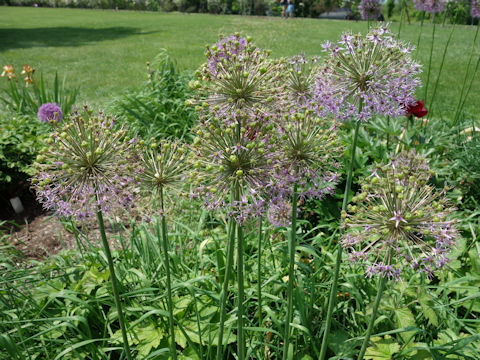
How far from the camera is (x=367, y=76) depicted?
227 centimetres

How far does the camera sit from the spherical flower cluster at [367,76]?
223 cm

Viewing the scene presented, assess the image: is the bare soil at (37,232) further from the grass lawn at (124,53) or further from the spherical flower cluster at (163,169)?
the grass lawn at (124,53)

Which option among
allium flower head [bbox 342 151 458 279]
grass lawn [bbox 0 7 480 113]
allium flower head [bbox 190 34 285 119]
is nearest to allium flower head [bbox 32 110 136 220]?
allium flower head [bbox 190 34 285 119]

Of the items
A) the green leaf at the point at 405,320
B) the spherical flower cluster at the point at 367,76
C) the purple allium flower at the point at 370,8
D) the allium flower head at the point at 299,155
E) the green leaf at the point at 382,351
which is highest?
the purple allium flower at the point at 370,8

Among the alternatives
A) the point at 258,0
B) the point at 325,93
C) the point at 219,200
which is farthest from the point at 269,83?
the point at 258,0

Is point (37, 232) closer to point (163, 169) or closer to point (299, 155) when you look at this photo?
point (163, 169)

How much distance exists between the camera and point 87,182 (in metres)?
2.07

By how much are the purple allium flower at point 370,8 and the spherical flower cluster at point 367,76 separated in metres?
3.99

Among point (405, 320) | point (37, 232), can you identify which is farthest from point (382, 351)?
point (37, 232)

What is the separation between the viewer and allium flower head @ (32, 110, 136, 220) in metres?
2.02

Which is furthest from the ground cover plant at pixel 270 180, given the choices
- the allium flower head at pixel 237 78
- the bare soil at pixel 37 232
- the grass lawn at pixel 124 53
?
the grass lawn at pixel 124 53

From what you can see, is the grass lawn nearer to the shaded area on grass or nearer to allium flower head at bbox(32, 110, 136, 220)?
the shaded area on grass

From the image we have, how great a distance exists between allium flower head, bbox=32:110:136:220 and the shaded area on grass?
959 inches

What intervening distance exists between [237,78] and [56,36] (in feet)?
100
